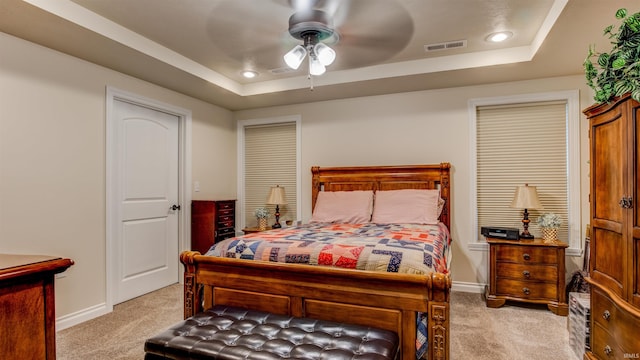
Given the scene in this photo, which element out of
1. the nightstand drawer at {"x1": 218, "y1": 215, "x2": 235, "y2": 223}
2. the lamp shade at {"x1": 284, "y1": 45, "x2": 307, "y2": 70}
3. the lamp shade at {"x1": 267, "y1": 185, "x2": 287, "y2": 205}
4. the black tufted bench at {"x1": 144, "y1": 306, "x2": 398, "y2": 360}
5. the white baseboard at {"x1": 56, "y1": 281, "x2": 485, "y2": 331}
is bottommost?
the white baseboard at {"x1": 56, "y1": 281, "x2": 485, "y2": 331}

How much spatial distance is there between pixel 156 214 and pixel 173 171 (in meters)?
0.55

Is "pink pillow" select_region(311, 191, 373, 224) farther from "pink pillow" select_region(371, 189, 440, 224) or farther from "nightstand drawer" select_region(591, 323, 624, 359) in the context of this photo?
"nightstand drawer" select_region(591, 323, 624, 359)

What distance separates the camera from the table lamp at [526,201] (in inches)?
128

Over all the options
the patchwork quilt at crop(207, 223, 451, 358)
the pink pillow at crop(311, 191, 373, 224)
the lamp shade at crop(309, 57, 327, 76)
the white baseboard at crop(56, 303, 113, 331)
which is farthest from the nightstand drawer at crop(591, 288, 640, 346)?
the white baseboard at crop(56, 303, 113, 331)

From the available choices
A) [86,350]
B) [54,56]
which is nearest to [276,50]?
[54,56]

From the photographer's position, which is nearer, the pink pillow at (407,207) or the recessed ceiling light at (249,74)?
the pink pillow at (407,207)

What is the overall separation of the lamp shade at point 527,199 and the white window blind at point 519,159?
0.37 meters

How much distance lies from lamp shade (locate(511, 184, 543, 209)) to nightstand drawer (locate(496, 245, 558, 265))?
0.39 meters

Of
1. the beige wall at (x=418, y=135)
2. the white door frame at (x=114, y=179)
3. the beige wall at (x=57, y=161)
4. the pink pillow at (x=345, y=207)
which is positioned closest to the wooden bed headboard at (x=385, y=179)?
the beige wall at (x=418, y=135)

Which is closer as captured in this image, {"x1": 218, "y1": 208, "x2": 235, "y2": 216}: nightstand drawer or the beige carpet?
the beige carpet

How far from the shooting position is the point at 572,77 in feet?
11.4

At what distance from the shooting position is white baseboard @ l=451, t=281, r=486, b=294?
3.71 meters

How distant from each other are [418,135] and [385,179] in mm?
646

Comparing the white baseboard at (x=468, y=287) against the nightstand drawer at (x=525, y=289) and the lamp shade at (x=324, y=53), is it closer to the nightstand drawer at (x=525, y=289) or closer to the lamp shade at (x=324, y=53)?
the nightstand drawer at (x=525, y=289)
